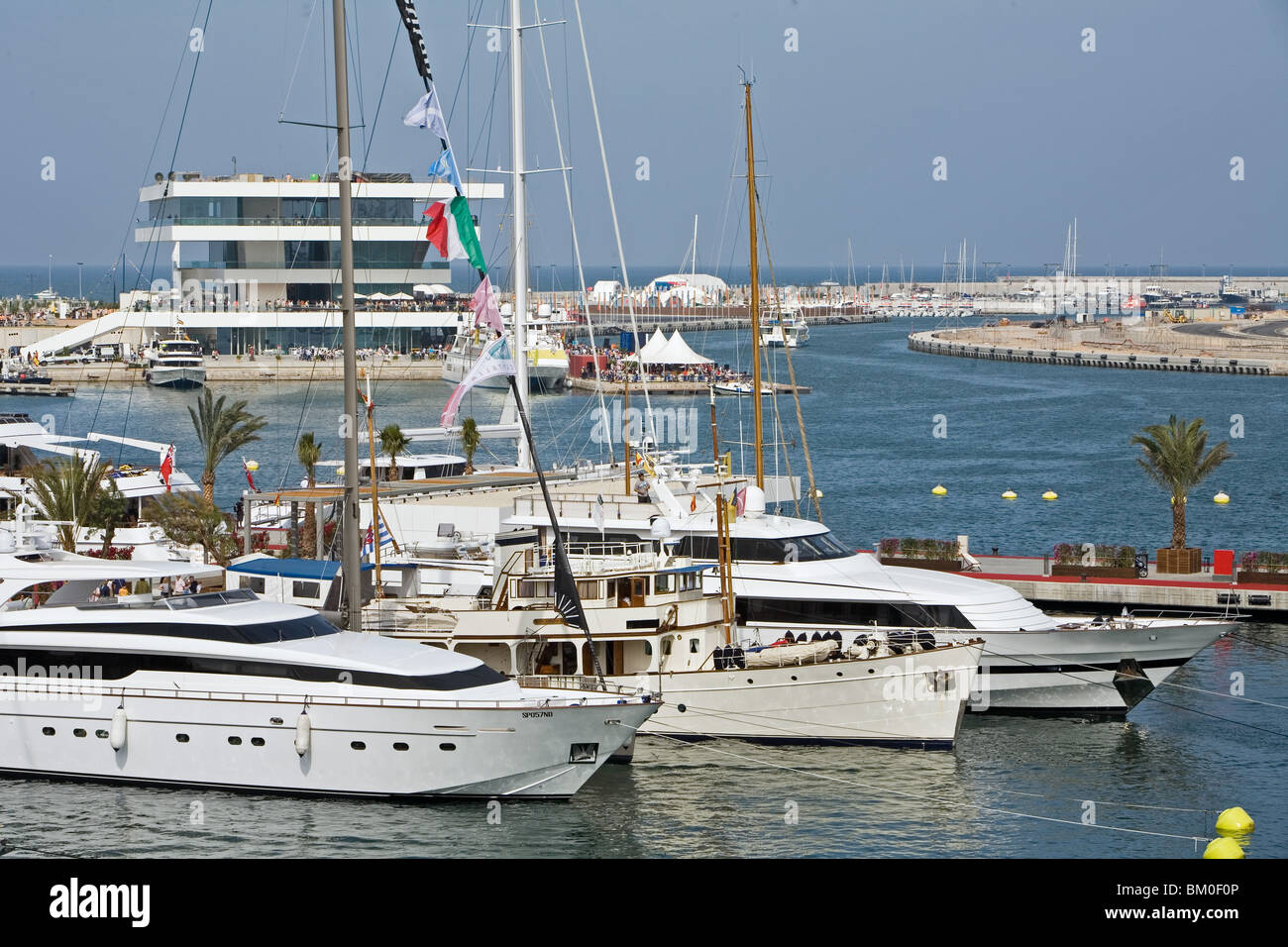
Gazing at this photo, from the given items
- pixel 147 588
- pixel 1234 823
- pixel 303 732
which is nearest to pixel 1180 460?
pixel 1234 823

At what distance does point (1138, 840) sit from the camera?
23.0 m

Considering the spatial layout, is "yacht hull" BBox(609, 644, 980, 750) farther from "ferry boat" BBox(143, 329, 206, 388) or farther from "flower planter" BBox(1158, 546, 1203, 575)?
"ferry boat" BBox(143, 329, 206, 388)

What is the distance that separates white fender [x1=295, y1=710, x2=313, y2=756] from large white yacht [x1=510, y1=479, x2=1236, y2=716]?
30.3 feet

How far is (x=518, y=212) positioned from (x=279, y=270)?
278 feet

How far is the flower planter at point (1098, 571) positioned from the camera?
1599 inches

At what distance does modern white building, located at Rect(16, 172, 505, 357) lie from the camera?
123 meters

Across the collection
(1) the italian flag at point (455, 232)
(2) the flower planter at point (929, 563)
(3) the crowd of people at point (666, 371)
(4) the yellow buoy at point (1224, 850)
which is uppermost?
(1) the italian flag at point (455, 232)

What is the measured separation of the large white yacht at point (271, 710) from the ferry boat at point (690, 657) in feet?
9.95

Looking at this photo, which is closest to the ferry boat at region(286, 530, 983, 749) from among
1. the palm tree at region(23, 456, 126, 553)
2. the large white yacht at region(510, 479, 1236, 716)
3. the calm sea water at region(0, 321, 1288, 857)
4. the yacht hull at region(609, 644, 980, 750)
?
the yacht hull at region(609, 644, 980, 750)

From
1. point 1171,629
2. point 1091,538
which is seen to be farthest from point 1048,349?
point 1171,629

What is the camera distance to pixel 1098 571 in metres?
40.7

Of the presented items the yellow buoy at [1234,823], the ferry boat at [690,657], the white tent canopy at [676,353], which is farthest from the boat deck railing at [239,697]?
the white tent canopy at [676,353]

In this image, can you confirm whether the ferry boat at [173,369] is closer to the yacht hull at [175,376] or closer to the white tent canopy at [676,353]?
the yacht hull at [175,376]
